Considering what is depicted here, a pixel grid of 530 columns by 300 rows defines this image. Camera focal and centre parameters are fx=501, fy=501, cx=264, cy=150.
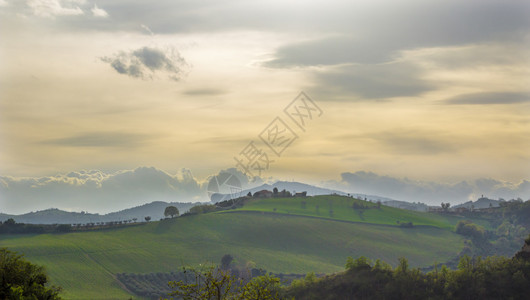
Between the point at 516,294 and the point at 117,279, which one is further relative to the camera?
the point at 117,279

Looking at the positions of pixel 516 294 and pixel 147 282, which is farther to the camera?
pixel 147 282

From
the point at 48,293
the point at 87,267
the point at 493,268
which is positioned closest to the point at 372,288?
the point at 493,268

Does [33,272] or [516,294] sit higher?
[33,272]

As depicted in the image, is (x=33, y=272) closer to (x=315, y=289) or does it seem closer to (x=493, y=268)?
(x=315, y=289)

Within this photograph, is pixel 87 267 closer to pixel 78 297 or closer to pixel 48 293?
pixel 78 297

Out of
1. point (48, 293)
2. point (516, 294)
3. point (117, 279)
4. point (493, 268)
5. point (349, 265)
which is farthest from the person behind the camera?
point (117, 279)

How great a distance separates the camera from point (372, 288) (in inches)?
5192

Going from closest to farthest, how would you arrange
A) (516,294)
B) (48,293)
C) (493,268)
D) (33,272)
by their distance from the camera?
(48,293) < (33,272) < (516,294) < (493,268)

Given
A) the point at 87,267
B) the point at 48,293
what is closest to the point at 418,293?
the point at 48,293

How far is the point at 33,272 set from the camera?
80500 mm

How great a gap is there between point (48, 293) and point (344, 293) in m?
80.0

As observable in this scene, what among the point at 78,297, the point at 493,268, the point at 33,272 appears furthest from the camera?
the point at 78,297

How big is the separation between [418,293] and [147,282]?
106 metres

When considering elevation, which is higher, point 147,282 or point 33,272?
point 33,272
